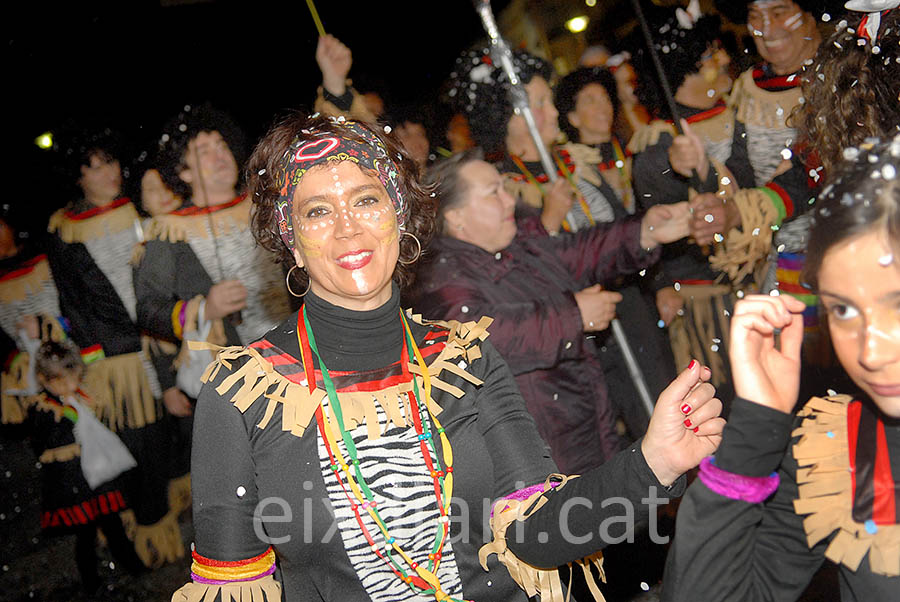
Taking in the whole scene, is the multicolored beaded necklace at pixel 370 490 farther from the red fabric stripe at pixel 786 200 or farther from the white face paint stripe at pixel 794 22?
the white face paint stripe at pixel 794 22

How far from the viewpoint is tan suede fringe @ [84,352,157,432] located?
9.14ft

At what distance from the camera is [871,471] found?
923mm

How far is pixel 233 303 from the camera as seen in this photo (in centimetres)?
266

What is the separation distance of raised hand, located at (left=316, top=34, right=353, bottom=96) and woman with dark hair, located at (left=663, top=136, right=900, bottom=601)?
1.82 meters

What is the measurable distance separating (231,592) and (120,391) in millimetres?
1751

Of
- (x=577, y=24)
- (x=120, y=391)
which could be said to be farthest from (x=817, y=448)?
(x=120, y=391)

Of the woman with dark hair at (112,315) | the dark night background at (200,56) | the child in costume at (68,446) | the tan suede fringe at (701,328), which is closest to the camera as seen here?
the tan suede fringe at (701,328)

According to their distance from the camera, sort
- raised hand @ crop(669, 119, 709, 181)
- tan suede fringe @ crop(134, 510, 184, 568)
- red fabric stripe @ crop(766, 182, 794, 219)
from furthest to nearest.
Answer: tan suede fringe @ crop(134, 510, 184, 568)
raised hand @ crop(669, 119, 709, 181)
red fabric stripe @ crop(766, 182, 794, 219)

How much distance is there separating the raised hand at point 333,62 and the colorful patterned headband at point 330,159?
1066 mm

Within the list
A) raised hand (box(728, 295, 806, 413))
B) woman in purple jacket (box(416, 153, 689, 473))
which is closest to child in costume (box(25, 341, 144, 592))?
woman in purple jacket (box(416, 153, 689, 473))

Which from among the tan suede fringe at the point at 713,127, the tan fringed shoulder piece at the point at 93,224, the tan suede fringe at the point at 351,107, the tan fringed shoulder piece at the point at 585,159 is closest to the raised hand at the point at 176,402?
the tan fringed shoulder piece at the point at 93,224

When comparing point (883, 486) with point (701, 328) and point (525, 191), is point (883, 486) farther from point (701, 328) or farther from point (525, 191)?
point (525, 191)

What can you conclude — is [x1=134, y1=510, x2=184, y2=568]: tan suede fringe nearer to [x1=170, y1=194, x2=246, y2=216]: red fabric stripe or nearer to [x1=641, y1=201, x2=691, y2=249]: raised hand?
[x1=170, y1=194, x2=246, y2=216]: red fabric stripe

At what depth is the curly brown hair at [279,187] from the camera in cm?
142
